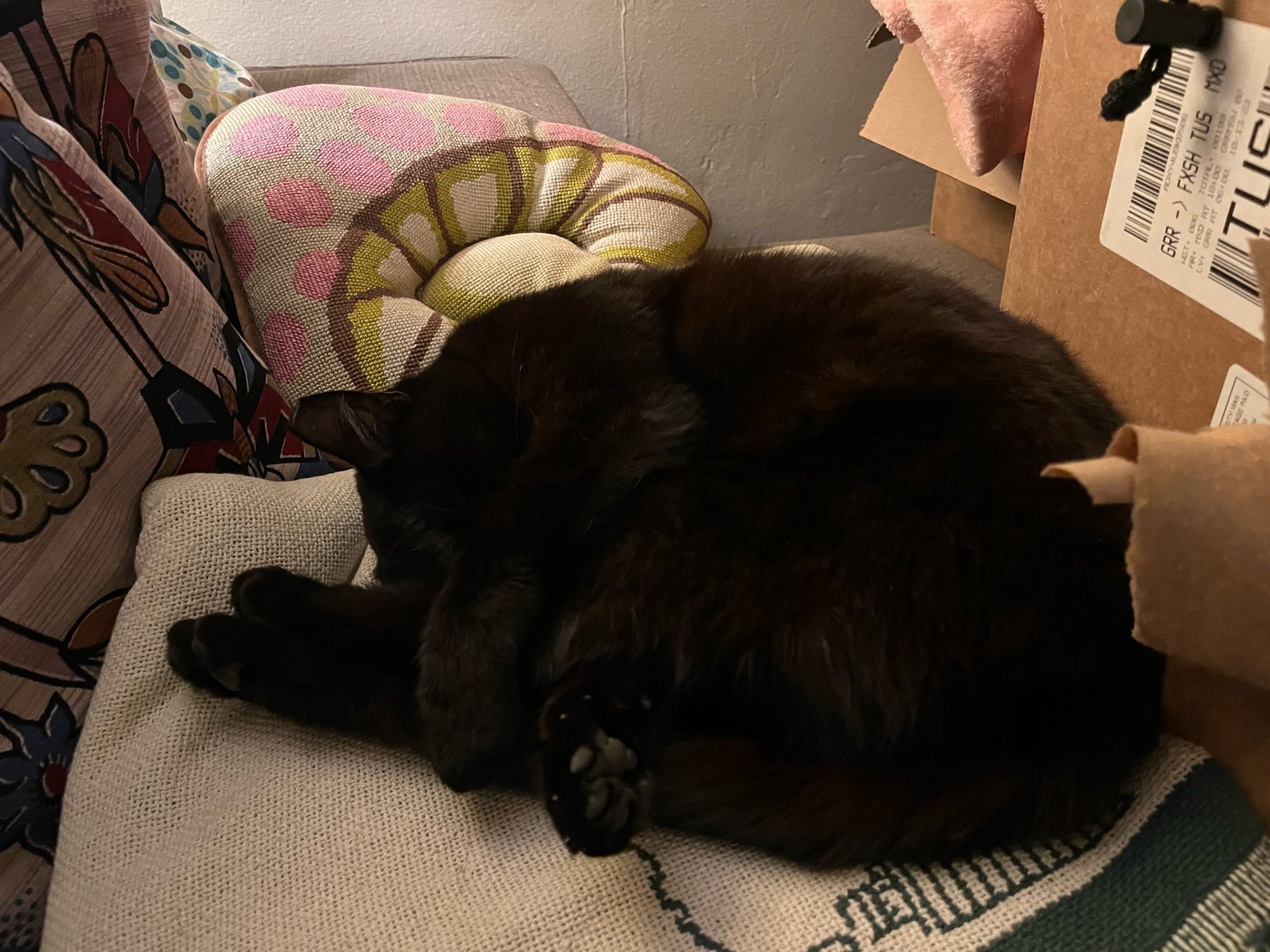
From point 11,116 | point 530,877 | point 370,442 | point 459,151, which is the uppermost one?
point 11,116

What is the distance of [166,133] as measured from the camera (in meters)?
1.00

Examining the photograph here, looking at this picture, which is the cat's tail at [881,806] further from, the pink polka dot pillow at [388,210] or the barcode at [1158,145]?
the pink polka dot pillow at [388,210]

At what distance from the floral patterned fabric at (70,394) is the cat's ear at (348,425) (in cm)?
11

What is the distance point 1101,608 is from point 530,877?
43 cm

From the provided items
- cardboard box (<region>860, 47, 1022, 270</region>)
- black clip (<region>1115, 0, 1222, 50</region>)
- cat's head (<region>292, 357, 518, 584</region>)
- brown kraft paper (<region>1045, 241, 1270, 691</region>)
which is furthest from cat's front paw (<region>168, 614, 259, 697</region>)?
cardboard box (<region>860, 47, 1022, 270</region>)

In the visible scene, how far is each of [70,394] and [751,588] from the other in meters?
0.58

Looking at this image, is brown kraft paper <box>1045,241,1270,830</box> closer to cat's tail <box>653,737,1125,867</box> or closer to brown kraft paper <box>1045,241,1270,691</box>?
brown kraft paper <box>1045,241,1270,691</box>

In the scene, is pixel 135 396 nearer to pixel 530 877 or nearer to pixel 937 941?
pixel 530 877

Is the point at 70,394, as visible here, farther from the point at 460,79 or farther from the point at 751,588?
the point at 460,79

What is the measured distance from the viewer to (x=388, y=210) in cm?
116


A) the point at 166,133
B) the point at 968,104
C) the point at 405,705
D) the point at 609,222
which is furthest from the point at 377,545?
the point at 968,104

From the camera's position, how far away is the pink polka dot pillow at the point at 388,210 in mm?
1073

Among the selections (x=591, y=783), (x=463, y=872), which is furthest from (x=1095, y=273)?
(x=463, y=872)

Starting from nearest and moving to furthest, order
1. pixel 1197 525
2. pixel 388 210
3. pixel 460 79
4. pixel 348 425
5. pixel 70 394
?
pixel 1197 525 < pixel 70 394 < pixel 348 425 < pixel 388 210 < pixel 460 79
